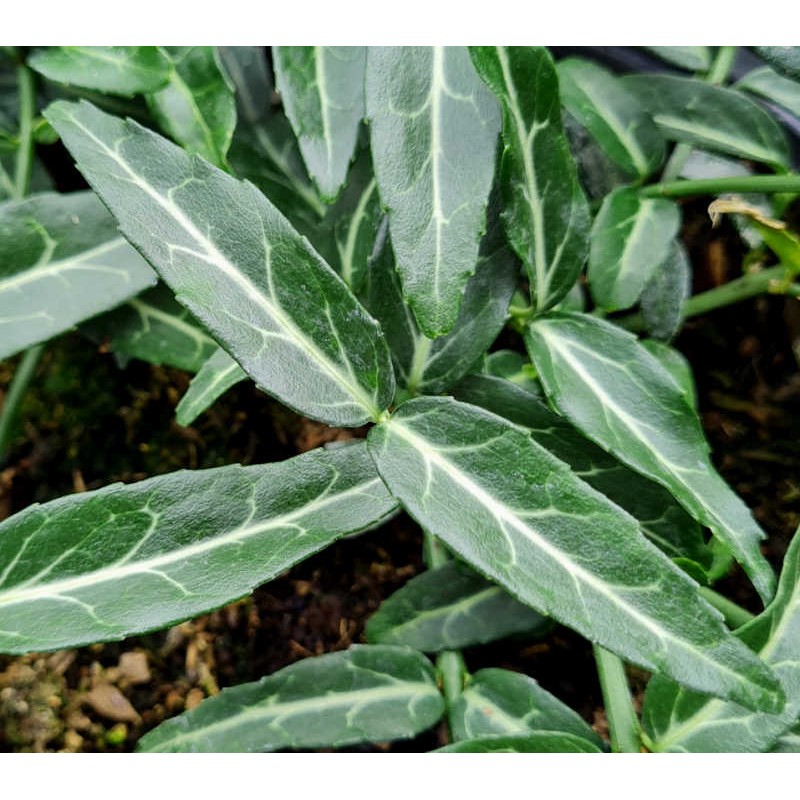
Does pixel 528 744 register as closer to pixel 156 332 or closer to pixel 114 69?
→ pixel 156 332

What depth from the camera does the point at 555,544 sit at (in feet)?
1.71

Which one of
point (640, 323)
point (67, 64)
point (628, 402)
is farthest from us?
point (640, 323)

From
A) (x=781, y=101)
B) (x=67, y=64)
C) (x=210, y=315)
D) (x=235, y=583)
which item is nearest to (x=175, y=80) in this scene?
(x=67, y=64)

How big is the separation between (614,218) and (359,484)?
1.10 feet

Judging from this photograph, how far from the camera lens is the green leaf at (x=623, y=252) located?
28.4 inches

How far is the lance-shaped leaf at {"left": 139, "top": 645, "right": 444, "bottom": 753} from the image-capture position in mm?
680

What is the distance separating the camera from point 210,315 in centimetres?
50

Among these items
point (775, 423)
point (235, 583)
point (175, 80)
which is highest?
point (175, 80)

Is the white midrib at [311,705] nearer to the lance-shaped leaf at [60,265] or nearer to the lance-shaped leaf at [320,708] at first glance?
the lance-shaped leaf at [320,708]

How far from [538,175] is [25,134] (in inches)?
18.4

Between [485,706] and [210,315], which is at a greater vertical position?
[210,315]

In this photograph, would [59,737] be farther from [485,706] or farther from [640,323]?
[640,323]

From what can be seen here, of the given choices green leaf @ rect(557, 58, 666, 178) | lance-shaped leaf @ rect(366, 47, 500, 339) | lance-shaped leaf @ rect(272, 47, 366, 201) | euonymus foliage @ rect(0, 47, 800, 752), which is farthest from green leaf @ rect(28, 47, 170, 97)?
green leaf @ rect(557, 58, 666, 178)

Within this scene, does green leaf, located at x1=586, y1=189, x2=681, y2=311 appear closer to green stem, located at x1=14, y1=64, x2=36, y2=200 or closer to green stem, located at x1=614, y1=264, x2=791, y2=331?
green stem, located at x1=614, y1=264, x2=791, y2=331
